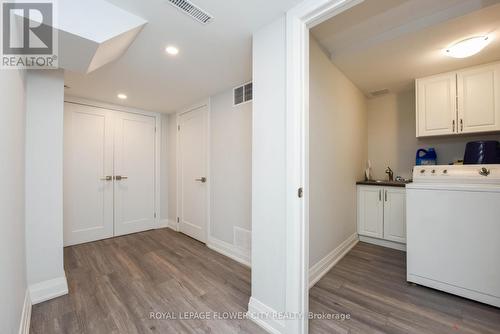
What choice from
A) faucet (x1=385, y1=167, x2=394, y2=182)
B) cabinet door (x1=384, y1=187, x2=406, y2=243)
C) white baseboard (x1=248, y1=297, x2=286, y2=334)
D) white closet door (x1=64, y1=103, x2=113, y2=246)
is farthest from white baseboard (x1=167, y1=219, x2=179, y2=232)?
faucet (x1=385, y1=167, x2=394, y2=182)

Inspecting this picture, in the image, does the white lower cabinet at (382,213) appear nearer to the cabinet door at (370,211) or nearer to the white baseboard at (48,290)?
the cabinet door at (370,211)

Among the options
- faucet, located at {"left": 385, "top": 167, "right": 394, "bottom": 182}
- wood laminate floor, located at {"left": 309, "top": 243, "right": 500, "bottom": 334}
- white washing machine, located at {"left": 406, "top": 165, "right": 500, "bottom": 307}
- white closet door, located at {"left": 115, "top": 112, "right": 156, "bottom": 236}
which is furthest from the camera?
white closet door, located at {"left": 115, "top": 112, "right": 156, "bottom": 236}

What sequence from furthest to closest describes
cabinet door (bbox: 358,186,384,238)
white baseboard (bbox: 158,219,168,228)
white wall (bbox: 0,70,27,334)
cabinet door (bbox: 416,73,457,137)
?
white baseboard (bbox: 158,219,168,228) < cabinet door (bbox: 358,186,384,238) < cabinet door (bbox: 416,73,457,137) < white wall (bbox: 0,70,27,334)

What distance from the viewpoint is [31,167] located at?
1.74 metres

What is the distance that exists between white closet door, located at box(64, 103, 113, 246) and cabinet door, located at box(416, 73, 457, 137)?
14.8ft

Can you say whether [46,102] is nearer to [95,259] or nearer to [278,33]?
[95,259]

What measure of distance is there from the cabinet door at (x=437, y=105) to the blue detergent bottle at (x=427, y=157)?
412mm

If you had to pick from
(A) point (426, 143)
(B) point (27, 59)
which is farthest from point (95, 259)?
(A) point (426, 143)

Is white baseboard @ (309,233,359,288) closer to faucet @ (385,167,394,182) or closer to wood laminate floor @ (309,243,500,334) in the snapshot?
wood laminate floor @ (309,243,500,334)

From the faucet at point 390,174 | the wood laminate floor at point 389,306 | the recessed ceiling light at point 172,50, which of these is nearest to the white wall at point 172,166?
the recessed ceiling light at point 172,50

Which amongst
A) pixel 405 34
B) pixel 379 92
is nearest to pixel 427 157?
pixel 379 92

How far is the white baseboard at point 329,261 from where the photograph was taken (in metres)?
1.99

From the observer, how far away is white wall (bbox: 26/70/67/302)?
1735 millimetres

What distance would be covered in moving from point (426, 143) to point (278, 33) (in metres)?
2.84
